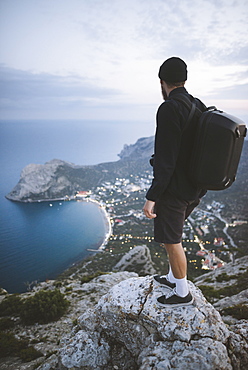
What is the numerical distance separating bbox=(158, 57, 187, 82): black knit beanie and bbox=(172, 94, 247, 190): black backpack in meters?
0.26

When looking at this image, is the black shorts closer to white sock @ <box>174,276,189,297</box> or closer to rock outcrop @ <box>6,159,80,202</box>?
white sock @ <box>174,276,189,297</box>

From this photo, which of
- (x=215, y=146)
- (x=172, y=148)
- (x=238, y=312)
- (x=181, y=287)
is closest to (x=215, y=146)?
(x=215, y=146)

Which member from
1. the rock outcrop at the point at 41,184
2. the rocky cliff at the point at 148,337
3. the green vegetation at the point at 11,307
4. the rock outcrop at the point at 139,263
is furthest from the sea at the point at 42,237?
the rocky cliff at the point at 148,337

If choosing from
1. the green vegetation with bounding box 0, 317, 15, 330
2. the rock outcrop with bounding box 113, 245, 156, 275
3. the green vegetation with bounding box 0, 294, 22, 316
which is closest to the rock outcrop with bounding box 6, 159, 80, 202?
the rock outcrop with bounding box 113, 245, 156, 275

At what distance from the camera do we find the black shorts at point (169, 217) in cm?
300

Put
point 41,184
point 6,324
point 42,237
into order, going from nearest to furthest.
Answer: point 6,324 → point 42,237 → point 41,184

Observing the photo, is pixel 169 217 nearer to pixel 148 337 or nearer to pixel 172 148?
pixel 172 148

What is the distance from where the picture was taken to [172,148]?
264 centimetres

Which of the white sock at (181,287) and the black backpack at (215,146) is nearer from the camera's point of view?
the black backpack at (215,146)

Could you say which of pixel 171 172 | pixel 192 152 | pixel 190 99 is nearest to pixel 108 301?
pixel 171 172

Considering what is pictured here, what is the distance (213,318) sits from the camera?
3344 mm

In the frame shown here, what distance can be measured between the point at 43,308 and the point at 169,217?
272 inches

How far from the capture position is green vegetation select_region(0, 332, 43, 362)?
5.20 metres

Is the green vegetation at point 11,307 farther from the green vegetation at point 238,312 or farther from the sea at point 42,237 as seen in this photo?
the sea at point 42,237
